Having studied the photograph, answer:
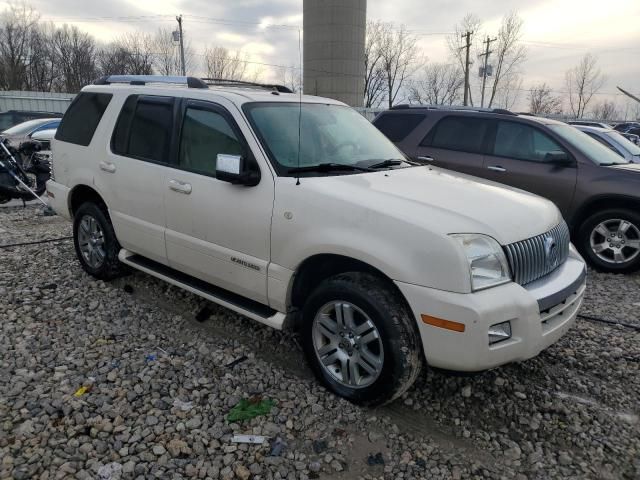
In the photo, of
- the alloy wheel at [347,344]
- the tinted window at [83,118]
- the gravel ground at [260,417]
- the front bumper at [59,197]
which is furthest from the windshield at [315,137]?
the front bumper at [59,197]

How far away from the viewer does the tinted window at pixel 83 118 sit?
4695 mm

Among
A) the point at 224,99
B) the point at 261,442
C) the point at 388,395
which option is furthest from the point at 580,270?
the point at 224,99

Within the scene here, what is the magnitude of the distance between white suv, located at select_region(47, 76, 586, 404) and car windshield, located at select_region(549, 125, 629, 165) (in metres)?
3.21

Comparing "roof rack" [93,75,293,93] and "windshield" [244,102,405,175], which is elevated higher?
"roof rack" [93,75,293,93]

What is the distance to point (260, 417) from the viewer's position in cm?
296

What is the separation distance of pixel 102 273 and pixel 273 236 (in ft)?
8.26

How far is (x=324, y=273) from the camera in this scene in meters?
3.25

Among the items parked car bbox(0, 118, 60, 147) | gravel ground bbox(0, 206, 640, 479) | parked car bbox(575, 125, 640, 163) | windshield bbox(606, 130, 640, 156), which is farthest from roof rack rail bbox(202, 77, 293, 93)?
parked car bbox(0, 118, 60, 147)

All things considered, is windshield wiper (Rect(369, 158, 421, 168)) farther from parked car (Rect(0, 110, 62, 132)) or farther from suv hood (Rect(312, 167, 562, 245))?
parked car (Rect(0, 110, 62, 132))

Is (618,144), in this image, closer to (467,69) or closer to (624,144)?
(624,144)

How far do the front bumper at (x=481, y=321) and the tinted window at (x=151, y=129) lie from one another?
7.86ft

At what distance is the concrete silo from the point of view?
41562mm

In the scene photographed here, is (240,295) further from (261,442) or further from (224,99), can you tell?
(224,99)

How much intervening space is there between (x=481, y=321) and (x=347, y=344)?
86cm
